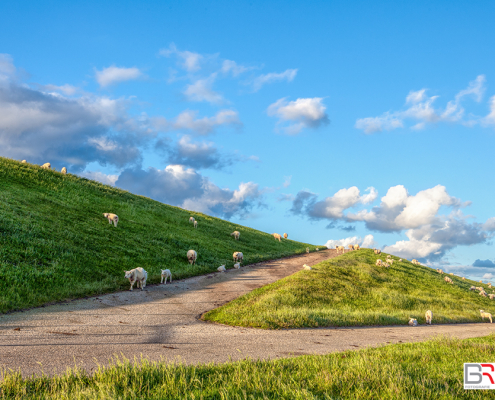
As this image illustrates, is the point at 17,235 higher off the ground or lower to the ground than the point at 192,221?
lower

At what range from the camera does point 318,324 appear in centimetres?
1609

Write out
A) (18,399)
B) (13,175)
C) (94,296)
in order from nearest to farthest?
(18,399), (94,296), (13,175)

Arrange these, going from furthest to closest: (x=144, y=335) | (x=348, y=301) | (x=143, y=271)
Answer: (x=348, y=301), (x=143, y=271), (x=144, y=335)

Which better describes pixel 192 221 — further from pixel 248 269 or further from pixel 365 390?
pixel 365 390

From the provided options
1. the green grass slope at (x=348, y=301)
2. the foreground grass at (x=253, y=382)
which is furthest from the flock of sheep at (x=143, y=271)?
the foreground grass at (x=253, y=382)

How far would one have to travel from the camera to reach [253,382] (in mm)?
6656

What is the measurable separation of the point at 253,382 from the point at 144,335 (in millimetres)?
6314

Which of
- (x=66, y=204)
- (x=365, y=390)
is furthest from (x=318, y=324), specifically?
(x=66, y=204)

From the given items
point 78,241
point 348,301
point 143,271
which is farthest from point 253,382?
point 78,241

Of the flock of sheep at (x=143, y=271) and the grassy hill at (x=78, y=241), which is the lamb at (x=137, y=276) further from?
the grassy hill at (x=78, y=241)

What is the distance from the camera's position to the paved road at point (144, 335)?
914 cm

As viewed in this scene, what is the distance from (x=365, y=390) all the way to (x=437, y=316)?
20.2 meters

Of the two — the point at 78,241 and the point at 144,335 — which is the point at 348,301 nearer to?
the point at 144,335

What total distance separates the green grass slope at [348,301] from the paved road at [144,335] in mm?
1085
